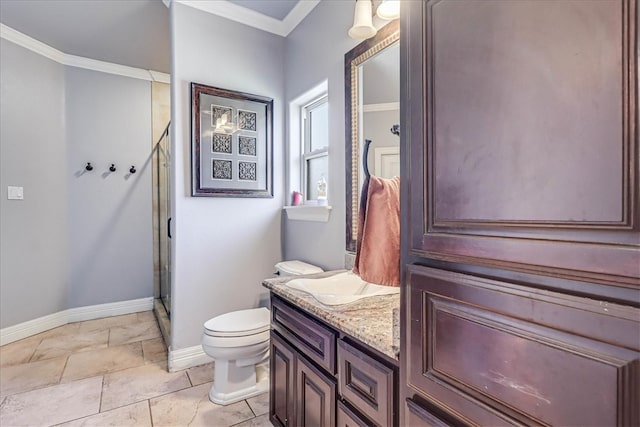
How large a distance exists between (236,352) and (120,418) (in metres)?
0.70

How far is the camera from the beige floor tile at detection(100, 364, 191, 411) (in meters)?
1.96

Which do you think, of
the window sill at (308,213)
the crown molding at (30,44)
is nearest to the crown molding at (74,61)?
the crown molding at (30,44)

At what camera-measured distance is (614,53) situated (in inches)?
17.5

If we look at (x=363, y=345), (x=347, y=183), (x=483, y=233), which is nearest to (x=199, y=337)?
(x=347, y=183)

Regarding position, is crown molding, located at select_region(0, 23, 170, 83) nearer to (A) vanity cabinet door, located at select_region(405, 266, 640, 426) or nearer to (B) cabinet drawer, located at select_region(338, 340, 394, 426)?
(B) cabinet drawer, located at select_region(338, 340, 394, 426)

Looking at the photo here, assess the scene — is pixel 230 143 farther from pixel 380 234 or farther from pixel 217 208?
pixel 380 234

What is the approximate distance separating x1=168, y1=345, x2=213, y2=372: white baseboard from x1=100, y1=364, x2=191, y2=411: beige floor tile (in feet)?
0.16

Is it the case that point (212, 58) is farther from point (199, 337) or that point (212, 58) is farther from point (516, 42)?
point (516, 42)

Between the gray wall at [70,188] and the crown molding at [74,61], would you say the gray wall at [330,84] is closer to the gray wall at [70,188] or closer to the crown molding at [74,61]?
the crown molding at [74,61]

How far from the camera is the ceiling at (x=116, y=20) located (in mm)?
2379

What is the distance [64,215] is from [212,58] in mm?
2308

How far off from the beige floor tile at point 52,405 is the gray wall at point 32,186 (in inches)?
49.0

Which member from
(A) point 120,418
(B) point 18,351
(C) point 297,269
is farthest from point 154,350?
(C) point 297,269

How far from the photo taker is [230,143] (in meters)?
2.47
